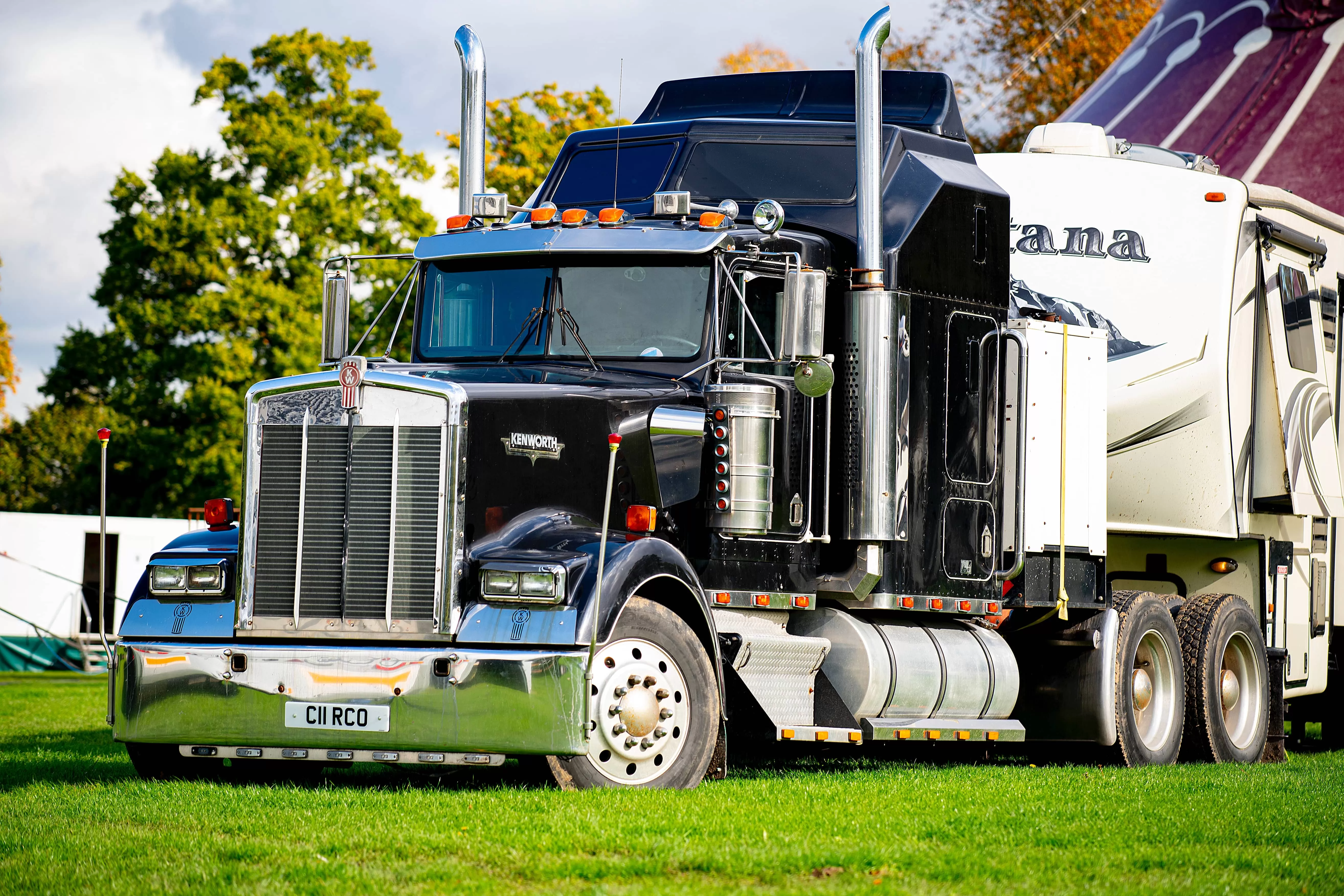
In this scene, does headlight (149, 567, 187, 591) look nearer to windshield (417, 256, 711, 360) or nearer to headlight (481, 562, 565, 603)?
headlight (481, 562, 565, 603)

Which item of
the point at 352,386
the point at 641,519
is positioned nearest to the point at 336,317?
the point at 352,386

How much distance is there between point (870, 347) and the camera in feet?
35.4

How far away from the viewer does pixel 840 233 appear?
1106 centimetres

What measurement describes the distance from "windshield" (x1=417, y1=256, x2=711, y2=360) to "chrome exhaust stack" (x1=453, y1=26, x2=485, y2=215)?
2.38 meters

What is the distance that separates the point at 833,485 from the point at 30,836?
5.16 meters

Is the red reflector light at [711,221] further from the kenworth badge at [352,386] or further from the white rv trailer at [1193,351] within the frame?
the white rv trailer at [1193,351]

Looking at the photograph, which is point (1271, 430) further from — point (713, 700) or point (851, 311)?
point (713, 700)

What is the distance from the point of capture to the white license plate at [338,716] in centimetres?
866

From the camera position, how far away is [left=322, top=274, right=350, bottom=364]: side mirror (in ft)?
36.8

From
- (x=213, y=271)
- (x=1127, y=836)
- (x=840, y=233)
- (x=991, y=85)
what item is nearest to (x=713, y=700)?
(x=1127, y=836)

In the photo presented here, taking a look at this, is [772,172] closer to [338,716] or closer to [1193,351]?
[1193,351]

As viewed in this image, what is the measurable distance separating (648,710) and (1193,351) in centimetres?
608

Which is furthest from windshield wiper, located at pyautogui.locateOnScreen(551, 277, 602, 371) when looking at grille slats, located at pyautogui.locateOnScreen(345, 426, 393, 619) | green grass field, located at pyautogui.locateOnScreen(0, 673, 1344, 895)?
green grass field, located at pyautogui.locateOnScreen(0, 673, 1344, 895)

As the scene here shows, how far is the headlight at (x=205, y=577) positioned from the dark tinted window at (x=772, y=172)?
3.85 m
